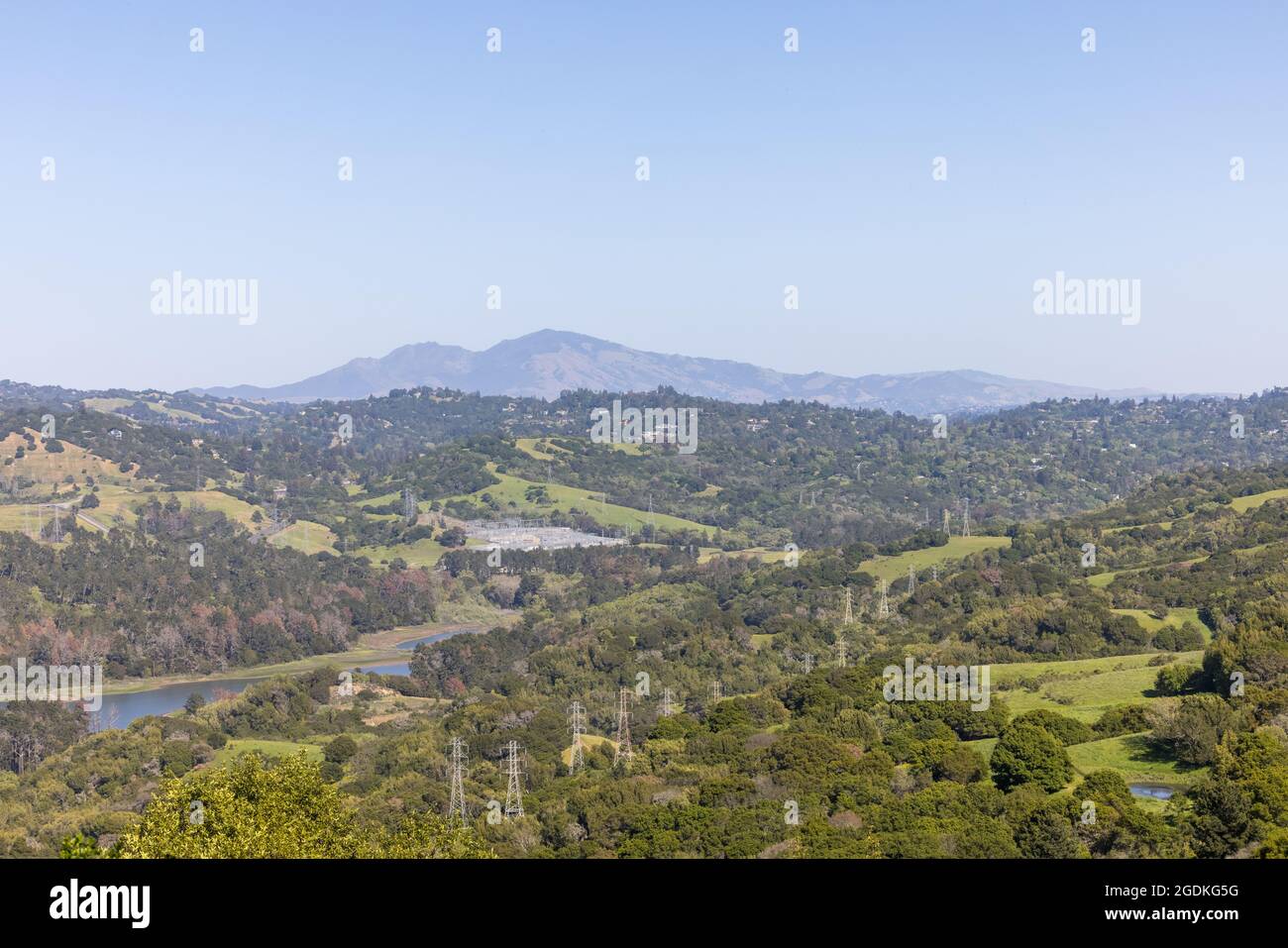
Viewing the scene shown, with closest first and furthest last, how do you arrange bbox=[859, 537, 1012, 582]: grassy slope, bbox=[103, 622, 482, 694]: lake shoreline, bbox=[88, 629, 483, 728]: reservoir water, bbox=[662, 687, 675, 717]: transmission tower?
bbox=[662, 687, 675, 717]: transmission tower, bbox=[88, 629, 483, 728]: reservoir water, bbox=[103, 622, 482, 694]: lake shoreline, bbox=[859, 537, 1012, 582]: grassy slope

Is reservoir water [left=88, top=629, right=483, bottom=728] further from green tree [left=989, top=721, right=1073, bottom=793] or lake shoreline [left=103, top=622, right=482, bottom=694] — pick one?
green tree [left=989, top=721, right=1073, bottom=793]

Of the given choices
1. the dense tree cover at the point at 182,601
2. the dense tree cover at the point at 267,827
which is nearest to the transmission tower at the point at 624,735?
the dense tree cover at the point at 267,827

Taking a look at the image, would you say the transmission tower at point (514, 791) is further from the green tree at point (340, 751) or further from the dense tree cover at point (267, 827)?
the dense tree cover at point (267, 827)

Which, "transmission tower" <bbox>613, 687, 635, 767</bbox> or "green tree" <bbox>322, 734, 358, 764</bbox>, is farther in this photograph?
"green tree" <bbox>322, 734, 358, 764</bbox>

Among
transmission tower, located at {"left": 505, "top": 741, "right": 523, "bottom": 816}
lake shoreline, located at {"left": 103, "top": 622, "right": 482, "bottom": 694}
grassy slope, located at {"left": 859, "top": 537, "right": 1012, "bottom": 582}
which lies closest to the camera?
transmission tower, located at {"left": 505, "top": 741, "right": 523, "bottom": 816}

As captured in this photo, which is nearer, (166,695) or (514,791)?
(514,791)

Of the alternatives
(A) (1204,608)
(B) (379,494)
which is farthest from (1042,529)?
(B) (379,494)

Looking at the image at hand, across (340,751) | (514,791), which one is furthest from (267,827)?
(340,751)

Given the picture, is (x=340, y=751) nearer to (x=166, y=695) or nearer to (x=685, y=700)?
(x=685, y=700)

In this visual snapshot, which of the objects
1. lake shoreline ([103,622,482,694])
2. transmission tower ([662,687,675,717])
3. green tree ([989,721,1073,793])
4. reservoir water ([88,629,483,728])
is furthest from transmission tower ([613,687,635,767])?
lake shoreline ([103,622,482,694])

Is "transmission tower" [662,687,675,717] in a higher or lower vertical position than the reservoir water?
higher
